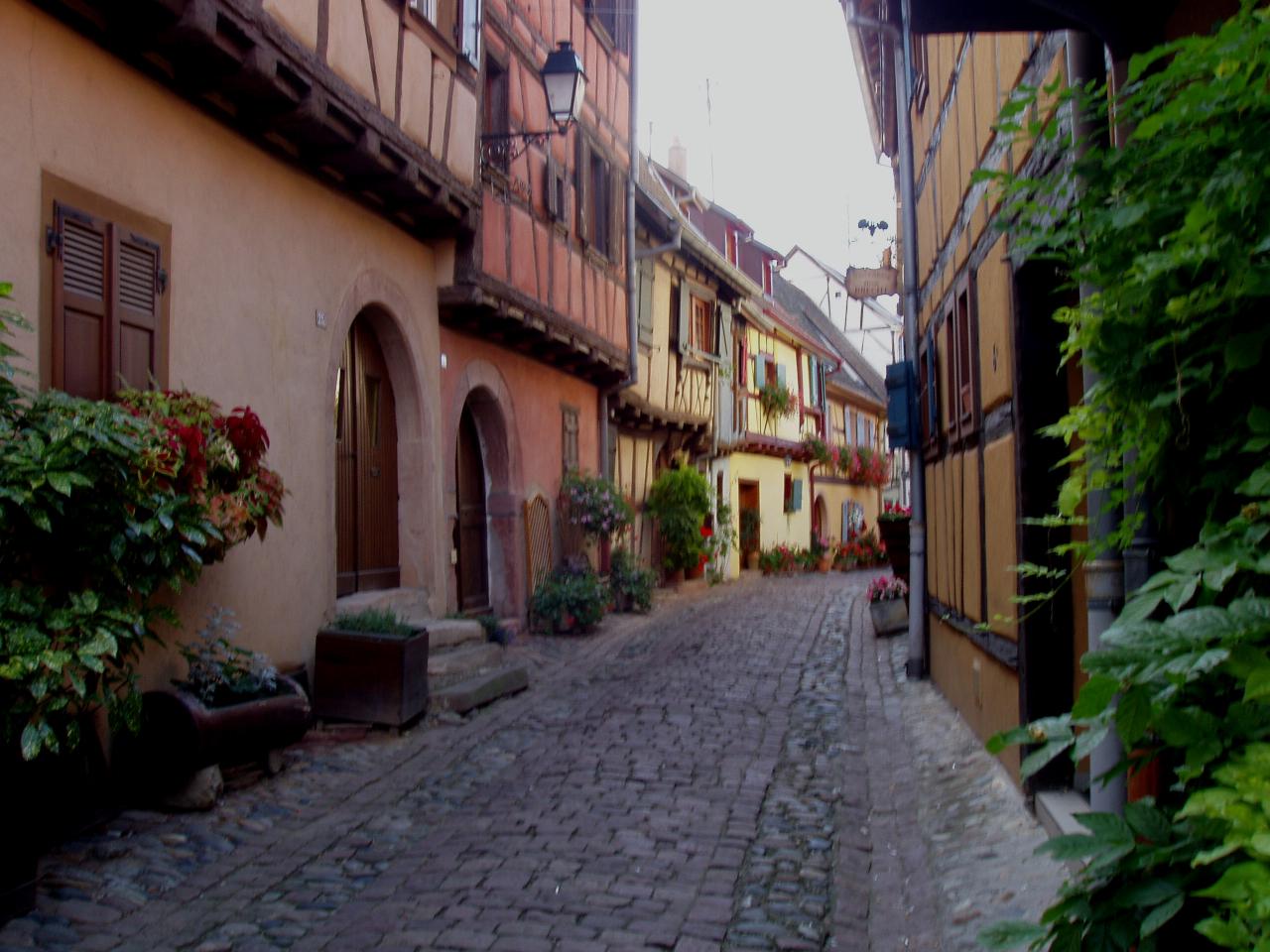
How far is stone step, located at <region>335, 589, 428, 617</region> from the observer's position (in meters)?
8.37

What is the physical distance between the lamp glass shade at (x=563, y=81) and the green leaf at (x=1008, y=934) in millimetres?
9318

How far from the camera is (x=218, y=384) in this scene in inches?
257

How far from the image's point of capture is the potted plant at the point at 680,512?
17.6m

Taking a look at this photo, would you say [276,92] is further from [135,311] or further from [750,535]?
[750,535]

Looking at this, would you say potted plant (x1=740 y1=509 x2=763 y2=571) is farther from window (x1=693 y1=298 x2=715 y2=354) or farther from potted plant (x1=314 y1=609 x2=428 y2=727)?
potted plant (x1=314 y1=609 x2=428 y2=727)

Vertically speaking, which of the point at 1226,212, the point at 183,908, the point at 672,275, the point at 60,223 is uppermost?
the point at 672,275

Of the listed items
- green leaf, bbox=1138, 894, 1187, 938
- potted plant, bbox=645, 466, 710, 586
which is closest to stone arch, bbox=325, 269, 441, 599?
green leaf, bbox=1138, 894, 1187, 938

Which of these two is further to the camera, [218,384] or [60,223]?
[218,384]

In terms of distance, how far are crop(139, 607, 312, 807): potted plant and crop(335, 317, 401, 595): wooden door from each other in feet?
8.18

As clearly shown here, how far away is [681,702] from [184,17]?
5196mm

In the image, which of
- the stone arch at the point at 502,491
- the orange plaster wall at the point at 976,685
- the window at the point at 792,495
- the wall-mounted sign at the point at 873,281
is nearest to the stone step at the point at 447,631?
the stone arch at the point at 502,491

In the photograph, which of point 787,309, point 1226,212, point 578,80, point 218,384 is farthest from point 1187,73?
point 787,309

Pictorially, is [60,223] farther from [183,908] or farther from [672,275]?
[672,275]

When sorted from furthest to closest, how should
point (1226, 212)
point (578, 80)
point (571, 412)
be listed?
point (571, 412) → point (578, 80) → point (1226, 212)
